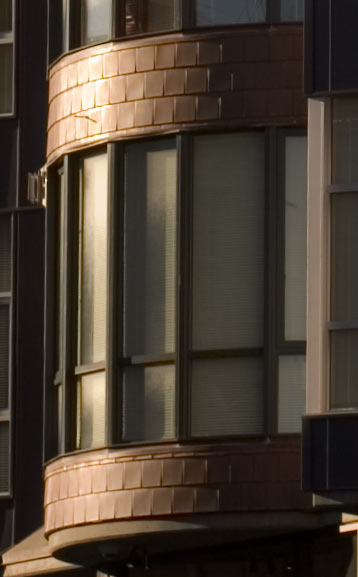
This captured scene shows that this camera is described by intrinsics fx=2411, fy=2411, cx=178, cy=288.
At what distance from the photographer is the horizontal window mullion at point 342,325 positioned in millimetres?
17812

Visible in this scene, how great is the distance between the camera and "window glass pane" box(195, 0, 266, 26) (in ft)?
66.7

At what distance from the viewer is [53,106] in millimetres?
21641

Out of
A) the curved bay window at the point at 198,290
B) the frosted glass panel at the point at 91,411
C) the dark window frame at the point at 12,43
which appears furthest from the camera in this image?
the dark window frame at the point at 12,43

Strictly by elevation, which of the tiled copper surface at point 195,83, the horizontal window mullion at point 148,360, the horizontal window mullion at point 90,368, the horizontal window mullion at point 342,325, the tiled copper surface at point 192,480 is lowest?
the tiled copper surface at point 192,480

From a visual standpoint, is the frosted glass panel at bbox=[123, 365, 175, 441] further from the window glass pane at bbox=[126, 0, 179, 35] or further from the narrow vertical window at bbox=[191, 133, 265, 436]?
the window glass pane at bbox=[126, 0, 179, 35]

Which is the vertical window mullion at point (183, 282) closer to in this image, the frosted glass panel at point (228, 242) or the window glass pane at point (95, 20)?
the frosted glass panel at point (228, 242)

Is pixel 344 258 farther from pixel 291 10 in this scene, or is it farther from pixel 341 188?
pixel 291 10

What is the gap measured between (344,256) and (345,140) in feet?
2.97

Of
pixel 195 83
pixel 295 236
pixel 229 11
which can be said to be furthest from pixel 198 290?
pixel 229 11

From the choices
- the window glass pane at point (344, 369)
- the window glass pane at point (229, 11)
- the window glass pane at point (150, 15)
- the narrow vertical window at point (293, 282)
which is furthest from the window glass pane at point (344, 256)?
the window glass pane at point (150, 15)

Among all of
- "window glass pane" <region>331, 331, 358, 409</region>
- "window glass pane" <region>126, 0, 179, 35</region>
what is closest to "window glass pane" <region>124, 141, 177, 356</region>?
"window glass pane" <region>126, 0, 179, 35</region>

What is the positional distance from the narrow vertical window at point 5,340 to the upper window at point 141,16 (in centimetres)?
313

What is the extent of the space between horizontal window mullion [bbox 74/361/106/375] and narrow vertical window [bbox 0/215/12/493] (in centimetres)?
346

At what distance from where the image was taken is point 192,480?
64.5 ft
